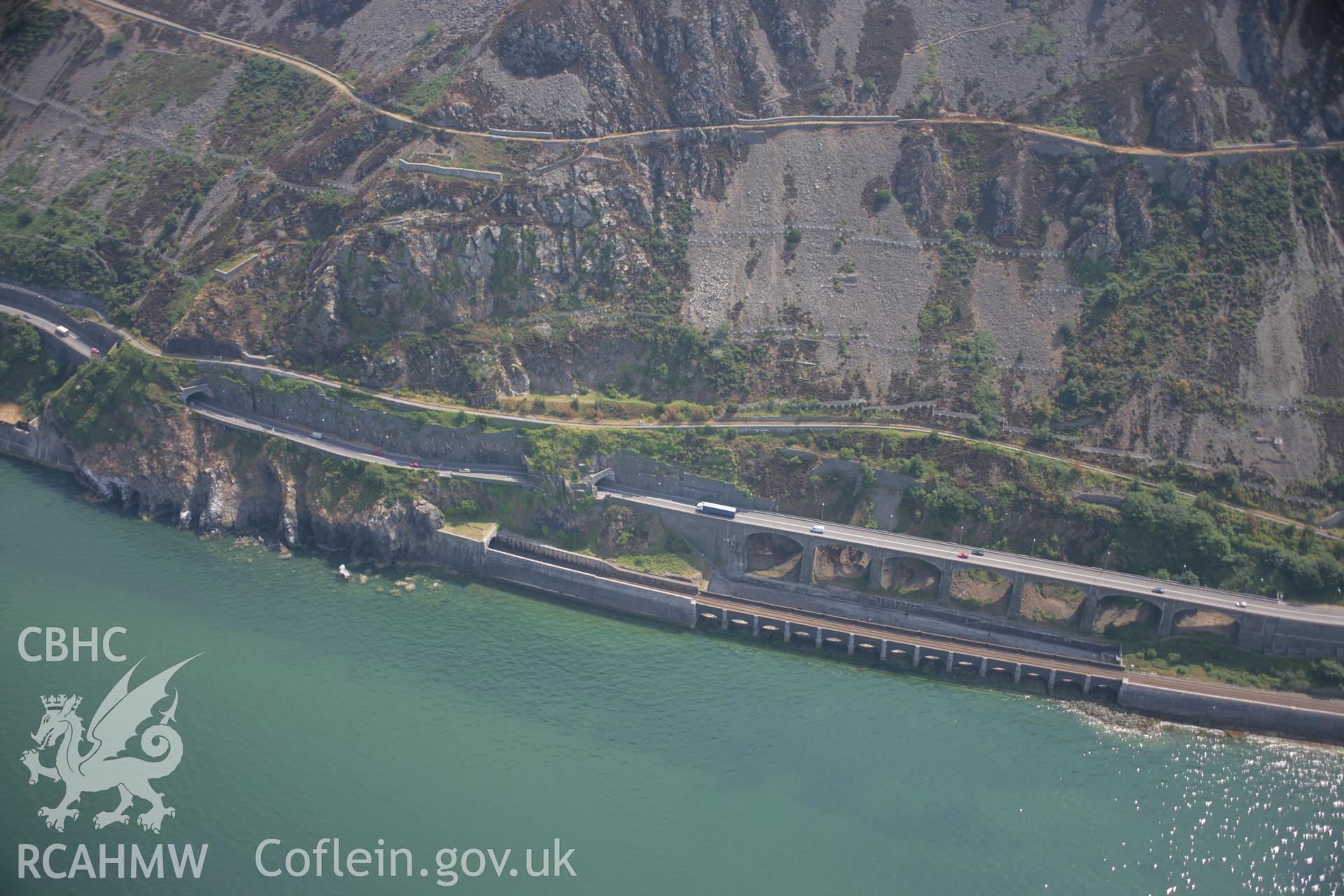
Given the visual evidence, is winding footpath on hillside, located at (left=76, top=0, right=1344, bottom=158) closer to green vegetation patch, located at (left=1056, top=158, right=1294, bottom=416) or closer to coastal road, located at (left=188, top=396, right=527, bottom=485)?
green vegetation patch, located at (left=1056, top=158, right=1294, bottom=416)

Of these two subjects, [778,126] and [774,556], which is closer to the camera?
[774,556]

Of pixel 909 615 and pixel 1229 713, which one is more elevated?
pixel 909 615

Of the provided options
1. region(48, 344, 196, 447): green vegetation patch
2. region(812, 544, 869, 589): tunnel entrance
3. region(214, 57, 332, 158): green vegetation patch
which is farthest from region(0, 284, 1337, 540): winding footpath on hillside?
region(214, 57, 332, 158): green vegetation patch

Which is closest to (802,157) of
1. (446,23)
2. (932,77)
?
(932,77)

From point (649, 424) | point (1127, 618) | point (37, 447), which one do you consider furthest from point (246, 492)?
point (1127, 618)

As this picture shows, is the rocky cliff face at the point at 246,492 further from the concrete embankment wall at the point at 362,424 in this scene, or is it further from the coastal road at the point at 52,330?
the coastal road at the point at 52,330

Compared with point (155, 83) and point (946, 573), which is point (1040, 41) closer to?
point (946, 573)

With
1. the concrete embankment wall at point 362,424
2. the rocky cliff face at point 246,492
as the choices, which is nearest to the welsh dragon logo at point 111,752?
the rocky cliff face at point 246,492

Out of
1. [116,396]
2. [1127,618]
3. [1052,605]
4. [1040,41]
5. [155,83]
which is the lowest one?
[1127,618]
